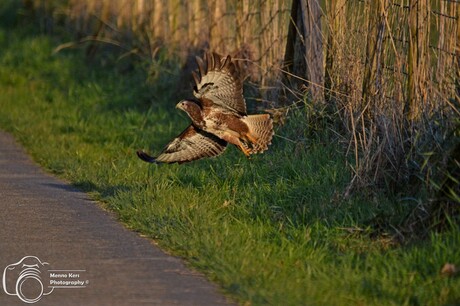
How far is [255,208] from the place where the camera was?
25.0 feet

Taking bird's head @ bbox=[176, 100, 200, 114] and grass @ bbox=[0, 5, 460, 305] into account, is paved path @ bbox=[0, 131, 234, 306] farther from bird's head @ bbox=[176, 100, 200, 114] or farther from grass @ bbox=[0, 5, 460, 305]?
bird's head @ bbox=[176, 100, 200, 114]

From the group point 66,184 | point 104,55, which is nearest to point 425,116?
point 66,184

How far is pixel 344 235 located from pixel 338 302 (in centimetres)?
120

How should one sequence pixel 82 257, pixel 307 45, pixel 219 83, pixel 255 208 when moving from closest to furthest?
pixel 82 257 → pixel 255 208 → pixel 219 83 → pixel 307 45

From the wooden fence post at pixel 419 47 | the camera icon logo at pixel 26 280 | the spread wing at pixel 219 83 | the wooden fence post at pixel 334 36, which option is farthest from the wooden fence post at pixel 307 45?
the camera icon logo at pixel 26 280

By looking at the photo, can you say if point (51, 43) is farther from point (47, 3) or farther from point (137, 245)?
point (137, 245)

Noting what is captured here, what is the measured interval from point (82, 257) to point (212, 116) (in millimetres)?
2304

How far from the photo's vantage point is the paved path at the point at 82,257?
588cm

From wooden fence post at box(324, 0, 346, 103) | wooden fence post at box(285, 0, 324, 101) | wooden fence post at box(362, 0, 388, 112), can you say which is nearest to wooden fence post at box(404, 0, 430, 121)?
wooden fence post at box(362, 0, 388, 112)

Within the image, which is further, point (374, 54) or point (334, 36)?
point (334, 36)

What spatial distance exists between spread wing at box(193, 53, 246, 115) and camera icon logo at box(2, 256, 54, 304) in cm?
253

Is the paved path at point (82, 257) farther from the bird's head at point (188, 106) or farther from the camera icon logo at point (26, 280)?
the bird's head at point (188, 106)

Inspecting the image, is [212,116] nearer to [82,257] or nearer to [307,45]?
[307,45]

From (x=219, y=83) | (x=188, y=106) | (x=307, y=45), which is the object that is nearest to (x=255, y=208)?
(x=188, y=106)
